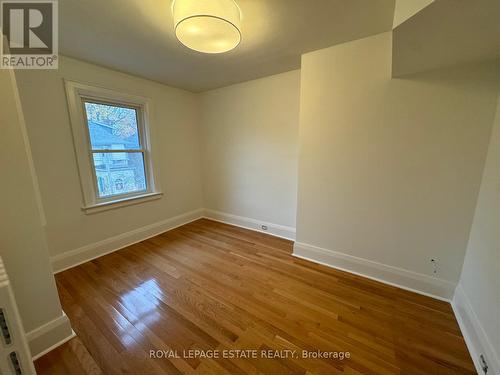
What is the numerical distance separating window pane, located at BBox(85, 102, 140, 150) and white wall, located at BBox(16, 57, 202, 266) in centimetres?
25

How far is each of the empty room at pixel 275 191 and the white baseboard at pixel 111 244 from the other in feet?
0.05

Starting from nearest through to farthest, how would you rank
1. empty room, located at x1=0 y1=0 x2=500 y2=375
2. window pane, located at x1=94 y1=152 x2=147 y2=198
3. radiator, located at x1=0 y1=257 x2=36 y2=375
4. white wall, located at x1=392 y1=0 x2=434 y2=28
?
radiator, located at x1=0 y1=257 x2=36 y2=375
white wall, located at x1=392 y1=0 x2=434 y2=28
empty room, located at x1=0 y1=0 x2=500 y2=375
window pane, located at x1=94 y1=152 x2=147 y2=198

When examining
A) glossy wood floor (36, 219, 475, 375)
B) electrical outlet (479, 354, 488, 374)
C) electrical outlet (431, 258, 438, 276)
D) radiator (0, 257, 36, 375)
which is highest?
radiator (0, 257, 36, 375)

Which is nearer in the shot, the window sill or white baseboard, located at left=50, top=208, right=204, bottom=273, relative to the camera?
white baseboard, located at left=50, top=208, right=204, bottom=273

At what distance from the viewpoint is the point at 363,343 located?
4.47 ft

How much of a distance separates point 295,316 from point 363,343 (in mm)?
485

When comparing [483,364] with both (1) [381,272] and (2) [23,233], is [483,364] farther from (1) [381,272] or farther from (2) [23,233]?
(2) [23,233]

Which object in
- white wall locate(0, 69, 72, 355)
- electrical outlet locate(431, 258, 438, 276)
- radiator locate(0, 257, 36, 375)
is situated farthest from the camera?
electrical outlet locate(431, 258, 438, 276)

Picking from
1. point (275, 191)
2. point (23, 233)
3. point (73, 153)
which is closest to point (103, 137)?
point (73, 153)

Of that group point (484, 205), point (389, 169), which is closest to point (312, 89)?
point (389, 169)

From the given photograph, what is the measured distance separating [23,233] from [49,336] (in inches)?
29.8

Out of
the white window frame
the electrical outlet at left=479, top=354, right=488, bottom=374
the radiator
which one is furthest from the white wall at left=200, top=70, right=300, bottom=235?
the radiator

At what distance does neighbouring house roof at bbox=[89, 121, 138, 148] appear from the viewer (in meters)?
2.42

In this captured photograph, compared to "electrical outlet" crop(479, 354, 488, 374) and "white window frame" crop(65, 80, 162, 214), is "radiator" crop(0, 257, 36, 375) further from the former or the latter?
"electrical outlet" crop(479, 354, 488, 374)
